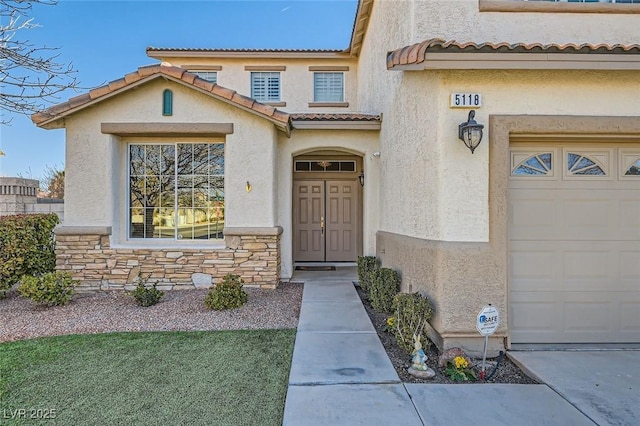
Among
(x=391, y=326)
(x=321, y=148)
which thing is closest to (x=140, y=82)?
(x=321, y=148)

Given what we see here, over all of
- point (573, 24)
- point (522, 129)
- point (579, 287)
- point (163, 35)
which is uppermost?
point (163, 35)

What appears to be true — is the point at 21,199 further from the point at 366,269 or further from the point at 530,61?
the point at 530,61

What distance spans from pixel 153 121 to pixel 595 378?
8692 mm

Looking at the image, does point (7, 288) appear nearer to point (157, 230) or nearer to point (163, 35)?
point (157, 230)

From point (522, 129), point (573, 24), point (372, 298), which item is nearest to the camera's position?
point (522, 129)

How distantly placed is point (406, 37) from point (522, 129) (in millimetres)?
2342

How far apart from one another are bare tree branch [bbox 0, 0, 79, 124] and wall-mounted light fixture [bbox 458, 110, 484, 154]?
225 inches

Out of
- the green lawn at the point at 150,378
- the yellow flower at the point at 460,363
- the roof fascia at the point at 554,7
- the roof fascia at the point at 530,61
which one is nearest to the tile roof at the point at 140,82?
the roof fascia at the point at 530,61

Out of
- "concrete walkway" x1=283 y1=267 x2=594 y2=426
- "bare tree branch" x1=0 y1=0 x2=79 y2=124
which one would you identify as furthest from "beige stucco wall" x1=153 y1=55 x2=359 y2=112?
"concrete walkway" x1=283 y1=267 x2=594 y2=426

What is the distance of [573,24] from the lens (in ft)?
16.2

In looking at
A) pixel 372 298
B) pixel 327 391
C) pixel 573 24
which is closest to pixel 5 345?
pixel 327 391

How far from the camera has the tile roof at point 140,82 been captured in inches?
283

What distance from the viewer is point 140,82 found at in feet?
23.8

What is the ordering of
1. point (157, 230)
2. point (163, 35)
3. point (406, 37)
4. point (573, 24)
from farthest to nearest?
1. point (163, 35)
2. point (157, 230)
3. point (406, 37)
4. point (573, 24)
